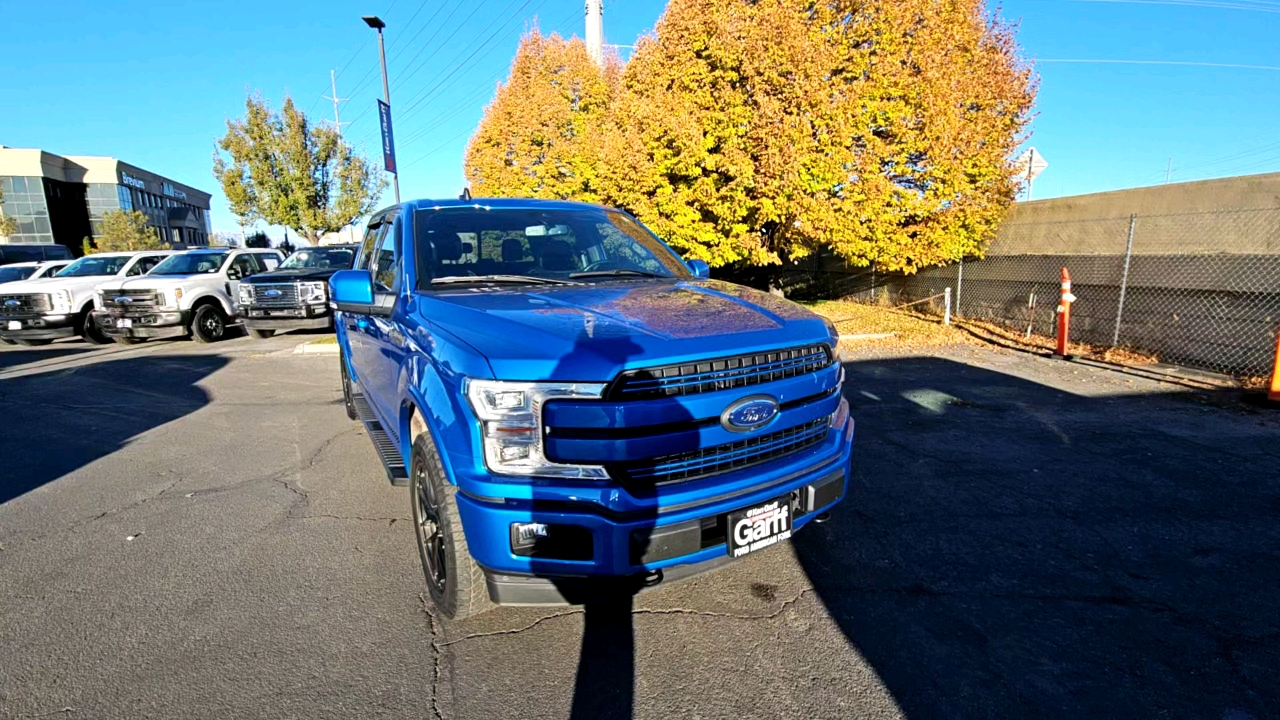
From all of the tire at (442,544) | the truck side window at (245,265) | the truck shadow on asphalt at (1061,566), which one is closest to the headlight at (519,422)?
the tire at (442,544)

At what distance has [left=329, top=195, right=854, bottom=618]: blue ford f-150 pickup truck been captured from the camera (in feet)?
7.23

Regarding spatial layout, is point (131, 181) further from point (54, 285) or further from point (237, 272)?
point (237, 272)

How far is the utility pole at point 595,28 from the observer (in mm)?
21547

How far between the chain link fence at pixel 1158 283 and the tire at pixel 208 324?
15.1 metres

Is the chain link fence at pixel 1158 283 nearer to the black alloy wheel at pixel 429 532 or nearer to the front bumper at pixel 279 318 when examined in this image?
the black alloy wheel at pixel 429 532

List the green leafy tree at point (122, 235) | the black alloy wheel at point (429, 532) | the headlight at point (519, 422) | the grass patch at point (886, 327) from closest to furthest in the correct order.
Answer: the headlight at point (519, 422), the black alloy wheel at point (429, 532), the grass patch at point (886, 327), the green leafy tree at point (122, 235)

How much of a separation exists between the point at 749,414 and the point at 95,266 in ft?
54.4

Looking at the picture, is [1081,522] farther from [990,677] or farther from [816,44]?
[816,44]

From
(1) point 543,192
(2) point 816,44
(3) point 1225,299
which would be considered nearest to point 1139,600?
(3) point 1225,299

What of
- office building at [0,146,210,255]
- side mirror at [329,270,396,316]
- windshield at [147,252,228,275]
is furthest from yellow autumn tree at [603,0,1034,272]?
office building at [0,146,210,255]

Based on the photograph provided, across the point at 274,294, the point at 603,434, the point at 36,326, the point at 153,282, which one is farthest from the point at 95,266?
the point at 603,434

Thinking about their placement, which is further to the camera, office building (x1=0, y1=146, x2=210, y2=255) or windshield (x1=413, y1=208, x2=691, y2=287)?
office building (x1=0, y1=146, x2=210, y2=255)

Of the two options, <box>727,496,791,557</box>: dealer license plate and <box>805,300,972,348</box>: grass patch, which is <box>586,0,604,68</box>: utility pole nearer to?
<box>805,300,972,348</box>: grass patch

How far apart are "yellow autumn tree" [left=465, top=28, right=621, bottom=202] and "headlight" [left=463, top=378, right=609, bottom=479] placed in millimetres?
16865
